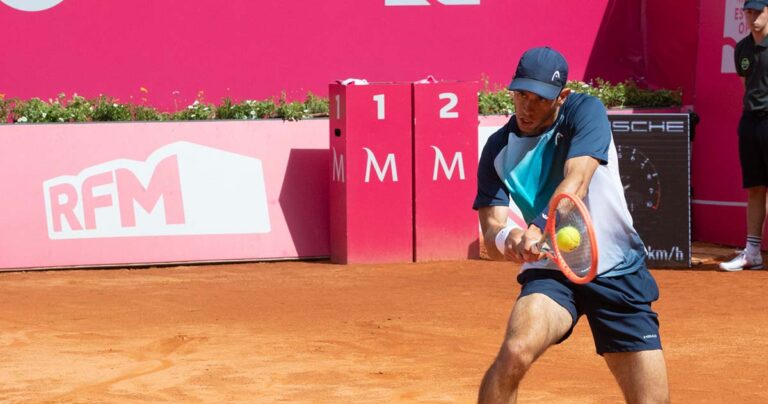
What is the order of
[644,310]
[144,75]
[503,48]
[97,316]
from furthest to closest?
1. [503,48]
2. [144,75]
3. [97,316]
4. [644,310]

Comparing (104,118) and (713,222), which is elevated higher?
(104,118)

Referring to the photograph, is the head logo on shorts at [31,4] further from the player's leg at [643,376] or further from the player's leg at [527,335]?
the player's leg at [643,376]

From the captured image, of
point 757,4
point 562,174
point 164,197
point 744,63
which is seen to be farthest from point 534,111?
point 164,197

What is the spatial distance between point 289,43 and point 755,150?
15.8 ft

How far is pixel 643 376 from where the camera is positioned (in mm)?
4867

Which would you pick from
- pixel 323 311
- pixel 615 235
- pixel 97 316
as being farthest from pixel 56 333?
pixel 615 235

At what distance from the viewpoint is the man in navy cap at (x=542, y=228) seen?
476 cm

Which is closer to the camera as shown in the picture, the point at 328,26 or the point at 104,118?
the point at 104,118

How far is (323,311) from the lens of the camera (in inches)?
364

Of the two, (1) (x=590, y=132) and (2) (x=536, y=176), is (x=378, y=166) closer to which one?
(2) (x=536, y=176)

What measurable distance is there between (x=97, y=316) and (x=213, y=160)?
9.17 feet

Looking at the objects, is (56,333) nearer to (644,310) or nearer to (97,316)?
(97,316)

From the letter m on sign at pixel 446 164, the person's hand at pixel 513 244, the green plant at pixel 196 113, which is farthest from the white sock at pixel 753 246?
the person's hand at pixel 513 244

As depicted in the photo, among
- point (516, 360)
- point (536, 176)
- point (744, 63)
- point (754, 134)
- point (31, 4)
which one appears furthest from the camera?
point (31, 4)
